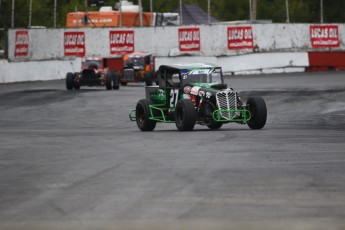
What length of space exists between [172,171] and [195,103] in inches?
331

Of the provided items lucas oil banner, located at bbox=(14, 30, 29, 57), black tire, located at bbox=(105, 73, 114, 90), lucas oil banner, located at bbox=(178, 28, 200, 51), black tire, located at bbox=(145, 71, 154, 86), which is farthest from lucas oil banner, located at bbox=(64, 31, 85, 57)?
black tire, located at bbox=(105, 73, 114, 90)

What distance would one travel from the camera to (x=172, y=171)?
13008mm

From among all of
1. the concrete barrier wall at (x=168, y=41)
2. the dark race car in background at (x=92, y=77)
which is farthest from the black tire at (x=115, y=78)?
the concrete barrier wall at (x=168, y=41)

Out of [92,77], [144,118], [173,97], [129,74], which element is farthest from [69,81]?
[173,97]

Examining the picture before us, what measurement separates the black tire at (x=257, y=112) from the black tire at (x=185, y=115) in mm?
1241

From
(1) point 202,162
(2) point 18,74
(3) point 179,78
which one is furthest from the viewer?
(2) point 18,74

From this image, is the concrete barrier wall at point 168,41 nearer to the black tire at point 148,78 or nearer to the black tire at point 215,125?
the black tire at point 148,78

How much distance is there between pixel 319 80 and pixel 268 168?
95.6 feet

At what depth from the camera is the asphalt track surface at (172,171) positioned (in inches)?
375

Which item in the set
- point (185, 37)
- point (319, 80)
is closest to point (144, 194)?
point (319, 80)

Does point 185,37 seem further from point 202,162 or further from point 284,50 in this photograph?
point 202,162

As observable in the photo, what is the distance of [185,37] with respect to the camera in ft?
174

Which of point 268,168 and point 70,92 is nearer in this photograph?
point 268,168

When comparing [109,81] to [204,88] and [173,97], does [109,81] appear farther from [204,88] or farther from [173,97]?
[204,88]
